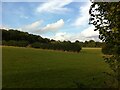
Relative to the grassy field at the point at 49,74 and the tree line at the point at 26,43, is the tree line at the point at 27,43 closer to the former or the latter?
the tree line at the point at 26,43

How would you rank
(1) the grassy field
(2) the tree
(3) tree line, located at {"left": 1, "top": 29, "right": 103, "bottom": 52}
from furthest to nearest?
1. (3) tree line, located at {"left": 1, "top": 29, "right": 103, "bottom": 52}
2. (1) the grassy field
3. (2) the tree

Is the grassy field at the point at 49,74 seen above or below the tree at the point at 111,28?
below

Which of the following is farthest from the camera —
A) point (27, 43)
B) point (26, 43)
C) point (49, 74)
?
point (27, 43)

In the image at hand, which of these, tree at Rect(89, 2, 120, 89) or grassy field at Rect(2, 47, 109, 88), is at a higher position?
tree at Rect(89, 2, 120, 89)

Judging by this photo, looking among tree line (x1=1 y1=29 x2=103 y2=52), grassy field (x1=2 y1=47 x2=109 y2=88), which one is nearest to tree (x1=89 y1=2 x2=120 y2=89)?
grassy field (x1=2 y1=47 x2=109 y2=88)

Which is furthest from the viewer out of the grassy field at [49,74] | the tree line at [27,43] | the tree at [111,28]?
the tree line at [27,43]

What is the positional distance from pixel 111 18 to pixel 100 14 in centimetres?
48

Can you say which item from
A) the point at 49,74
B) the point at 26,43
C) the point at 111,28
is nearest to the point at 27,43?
the point at 26,43

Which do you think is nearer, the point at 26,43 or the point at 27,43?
the point at 26,43

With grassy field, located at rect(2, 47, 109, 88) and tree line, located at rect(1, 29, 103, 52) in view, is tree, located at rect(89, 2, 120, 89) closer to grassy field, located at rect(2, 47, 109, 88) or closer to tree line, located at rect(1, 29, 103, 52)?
grassy field, located at rect(2, 47, 109, 88)

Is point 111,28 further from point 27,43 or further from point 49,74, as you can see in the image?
point 27,43

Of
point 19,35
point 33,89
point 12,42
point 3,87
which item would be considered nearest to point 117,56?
point 33,89

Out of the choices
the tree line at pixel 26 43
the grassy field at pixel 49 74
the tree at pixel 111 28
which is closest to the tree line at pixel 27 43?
the tree line at pixel 26 43

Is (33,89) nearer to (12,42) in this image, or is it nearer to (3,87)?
(3,87)
